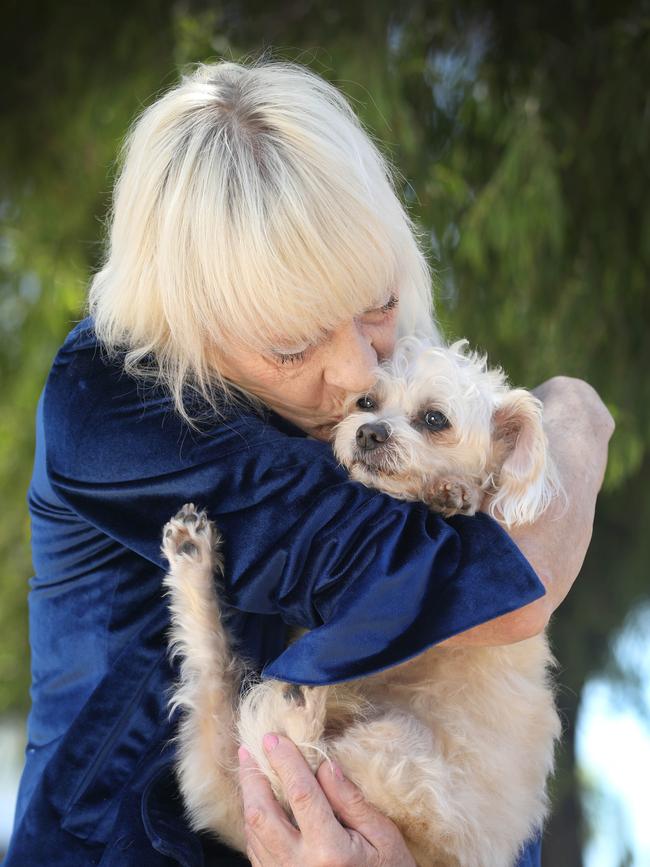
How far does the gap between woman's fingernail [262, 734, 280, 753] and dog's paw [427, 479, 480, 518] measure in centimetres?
68

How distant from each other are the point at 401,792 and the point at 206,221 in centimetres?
123

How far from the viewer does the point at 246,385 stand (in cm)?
226

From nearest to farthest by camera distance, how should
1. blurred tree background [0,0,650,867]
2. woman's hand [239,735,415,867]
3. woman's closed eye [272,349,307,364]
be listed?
woman's hand [239,735,415,867], woman's closed eye [272,349,307,364], blurred tree background [0,0,650,867]

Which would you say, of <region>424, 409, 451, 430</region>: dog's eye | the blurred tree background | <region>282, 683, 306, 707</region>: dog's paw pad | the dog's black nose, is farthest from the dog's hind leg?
the blurred tree background

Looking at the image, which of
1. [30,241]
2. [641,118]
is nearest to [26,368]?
[30,241]

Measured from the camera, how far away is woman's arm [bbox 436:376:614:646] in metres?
2.02

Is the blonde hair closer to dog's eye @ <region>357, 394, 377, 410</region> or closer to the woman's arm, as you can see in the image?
dog's eye @ <region>357, 394, 377, 410</region>

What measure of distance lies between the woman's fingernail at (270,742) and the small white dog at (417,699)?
0.14ft

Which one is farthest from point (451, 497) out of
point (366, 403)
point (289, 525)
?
point (289, 525)

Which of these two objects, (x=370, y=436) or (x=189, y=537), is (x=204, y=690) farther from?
(x=370, y=436)

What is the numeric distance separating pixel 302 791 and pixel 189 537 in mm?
554

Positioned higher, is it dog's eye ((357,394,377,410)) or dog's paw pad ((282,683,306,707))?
dog's eye ((357,394,377,410))

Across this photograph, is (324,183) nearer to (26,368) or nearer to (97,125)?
(97,125)

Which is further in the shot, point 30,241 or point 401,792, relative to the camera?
point 30,241
